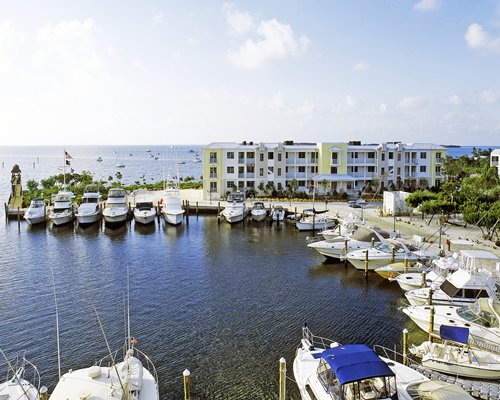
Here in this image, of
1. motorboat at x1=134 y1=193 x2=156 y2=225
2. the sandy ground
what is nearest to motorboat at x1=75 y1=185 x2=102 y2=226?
motorboat at x1=134 y1=193 x2=156 y2=225

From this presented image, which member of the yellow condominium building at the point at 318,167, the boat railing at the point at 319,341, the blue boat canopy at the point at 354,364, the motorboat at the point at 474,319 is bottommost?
the boat railing at the point at 319,341

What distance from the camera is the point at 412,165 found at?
77.9m

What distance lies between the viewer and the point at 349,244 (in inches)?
1521

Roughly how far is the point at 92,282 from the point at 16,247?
49.5ft

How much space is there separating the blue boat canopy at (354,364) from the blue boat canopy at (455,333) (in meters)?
5.50

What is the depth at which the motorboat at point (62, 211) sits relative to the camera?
179 feet

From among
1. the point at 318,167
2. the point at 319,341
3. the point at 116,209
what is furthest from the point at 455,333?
the point at 318,167

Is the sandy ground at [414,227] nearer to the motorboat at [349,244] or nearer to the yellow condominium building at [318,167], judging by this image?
the motorboat at [349,244]

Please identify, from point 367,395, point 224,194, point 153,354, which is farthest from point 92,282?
point 224,194

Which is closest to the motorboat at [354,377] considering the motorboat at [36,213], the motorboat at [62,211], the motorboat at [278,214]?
the motorboat at [278,214]

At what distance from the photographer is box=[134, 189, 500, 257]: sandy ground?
3872 centimetres

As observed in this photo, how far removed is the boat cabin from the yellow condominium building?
56883 mm

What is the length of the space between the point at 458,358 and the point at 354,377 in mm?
7207

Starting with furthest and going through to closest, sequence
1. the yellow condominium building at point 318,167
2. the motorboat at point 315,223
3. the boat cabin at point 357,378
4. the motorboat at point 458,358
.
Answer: the yellow condominium building at point 318,167 < the motorboat at point 315,223 < the motorboat at point 458,358 < the boat cabin at point 357,378
